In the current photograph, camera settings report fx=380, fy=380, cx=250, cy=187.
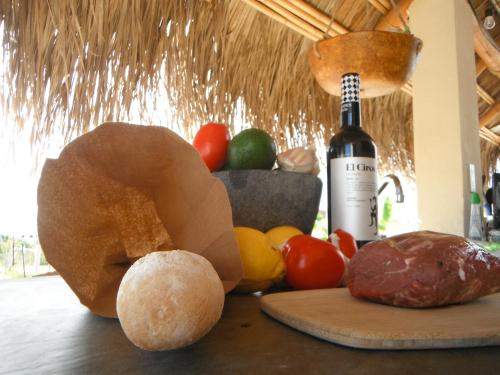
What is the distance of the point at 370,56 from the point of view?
1038 millimetres

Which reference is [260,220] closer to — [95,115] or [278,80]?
[95,115]

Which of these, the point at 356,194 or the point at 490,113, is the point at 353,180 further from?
the point at 490,113

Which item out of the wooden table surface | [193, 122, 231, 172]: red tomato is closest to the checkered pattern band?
[193, 122, 231, 172]: red tomato

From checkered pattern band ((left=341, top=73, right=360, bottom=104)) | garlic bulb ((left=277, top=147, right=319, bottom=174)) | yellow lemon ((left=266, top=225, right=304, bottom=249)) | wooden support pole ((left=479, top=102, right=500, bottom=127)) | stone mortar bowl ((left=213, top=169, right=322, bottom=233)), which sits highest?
wooden support pole ((left=479, top=102, right=500, bottom=127))

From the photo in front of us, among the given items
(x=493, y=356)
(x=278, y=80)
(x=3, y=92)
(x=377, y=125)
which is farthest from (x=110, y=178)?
(x=377, y=125)

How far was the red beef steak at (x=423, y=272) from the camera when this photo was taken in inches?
15.2

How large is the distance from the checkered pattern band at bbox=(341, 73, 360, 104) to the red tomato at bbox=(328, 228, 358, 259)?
272 mm

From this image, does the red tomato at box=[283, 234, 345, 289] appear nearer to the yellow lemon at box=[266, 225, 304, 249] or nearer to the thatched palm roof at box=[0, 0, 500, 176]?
the yellow lemon at box=[266, 225, 304, 249]

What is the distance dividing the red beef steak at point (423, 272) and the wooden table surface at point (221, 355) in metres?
0.09

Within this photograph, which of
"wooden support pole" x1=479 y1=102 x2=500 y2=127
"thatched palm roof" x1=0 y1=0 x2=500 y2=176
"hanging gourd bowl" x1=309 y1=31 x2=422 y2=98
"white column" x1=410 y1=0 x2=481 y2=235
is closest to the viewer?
"hanging gourd bowl" x1=309 y1=31 x2=422 y2=98

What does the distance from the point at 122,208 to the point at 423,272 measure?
361mm

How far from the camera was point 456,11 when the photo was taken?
219 centimetres

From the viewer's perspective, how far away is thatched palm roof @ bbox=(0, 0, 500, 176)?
4.42 feet

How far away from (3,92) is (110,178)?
118 cm
